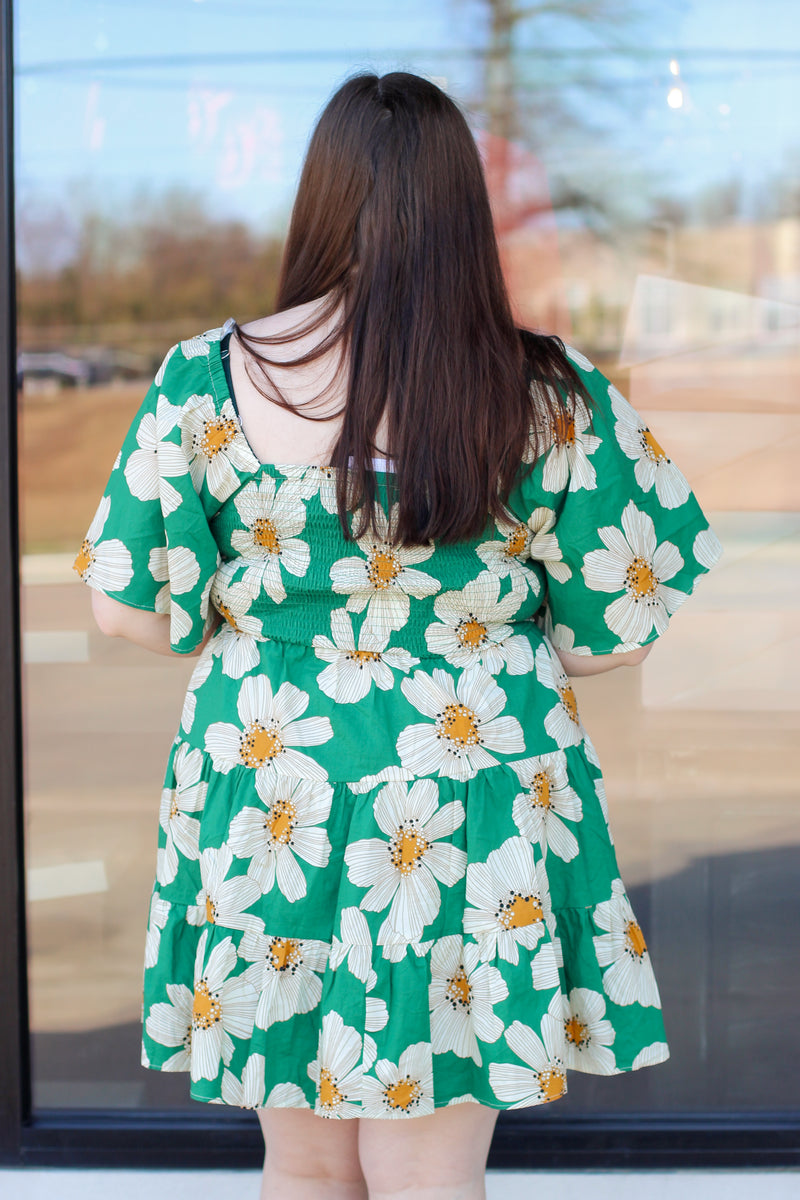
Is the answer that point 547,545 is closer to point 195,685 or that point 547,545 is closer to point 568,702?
point 568,702

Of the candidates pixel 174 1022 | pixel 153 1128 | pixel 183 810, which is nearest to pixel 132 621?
pixel 183 810

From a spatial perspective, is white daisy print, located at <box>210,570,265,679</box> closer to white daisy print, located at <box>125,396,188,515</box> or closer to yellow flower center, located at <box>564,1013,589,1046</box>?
white daisy print, located at <box>125,396,188,515</box>

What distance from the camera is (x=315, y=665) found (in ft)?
3.74

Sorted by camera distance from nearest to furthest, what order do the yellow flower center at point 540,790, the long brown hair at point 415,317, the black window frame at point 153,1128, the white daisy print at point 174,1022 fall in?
the long brown hair at point 415,317 < the yellow flower center at point 540,790 < the white daisy print at point 174,1022 < the black window frame at point 153,1128

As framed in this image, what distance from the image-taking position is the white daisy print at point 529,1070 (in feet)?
3.67

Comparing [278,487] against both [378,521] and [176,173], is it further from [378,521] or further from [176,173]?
[176,173]

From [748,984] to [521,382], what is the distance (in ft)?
4.90

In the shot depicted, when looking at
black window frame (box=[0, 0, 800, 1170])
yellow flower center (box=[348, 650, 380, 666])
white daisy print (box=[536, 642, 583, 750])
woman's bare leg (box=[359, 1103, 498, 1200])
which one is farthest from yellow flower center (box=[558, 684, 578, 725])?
black window frame (box=[0, 0, 800, 1170])

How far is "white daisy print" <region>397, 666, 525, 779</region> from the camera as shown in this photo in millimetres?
1115

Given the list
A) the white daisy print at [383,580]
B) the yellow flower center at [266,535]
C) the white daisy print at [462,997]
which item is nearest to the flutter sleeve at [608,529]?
the white daisy print at [383,580]

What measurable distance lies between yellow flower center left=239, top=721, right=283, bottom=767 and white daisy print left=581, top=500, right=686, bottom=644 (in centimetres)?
35

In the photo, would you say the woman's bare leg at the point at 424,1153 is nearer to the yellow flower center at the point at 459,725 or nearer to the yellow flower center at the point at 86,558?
the yellow flower center at the point at 459,725

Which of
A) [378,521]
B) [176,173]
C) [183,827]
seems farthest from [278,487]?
[176,173]

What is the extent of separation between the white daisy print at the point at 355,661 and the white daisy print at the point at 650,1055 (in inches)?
18.6
